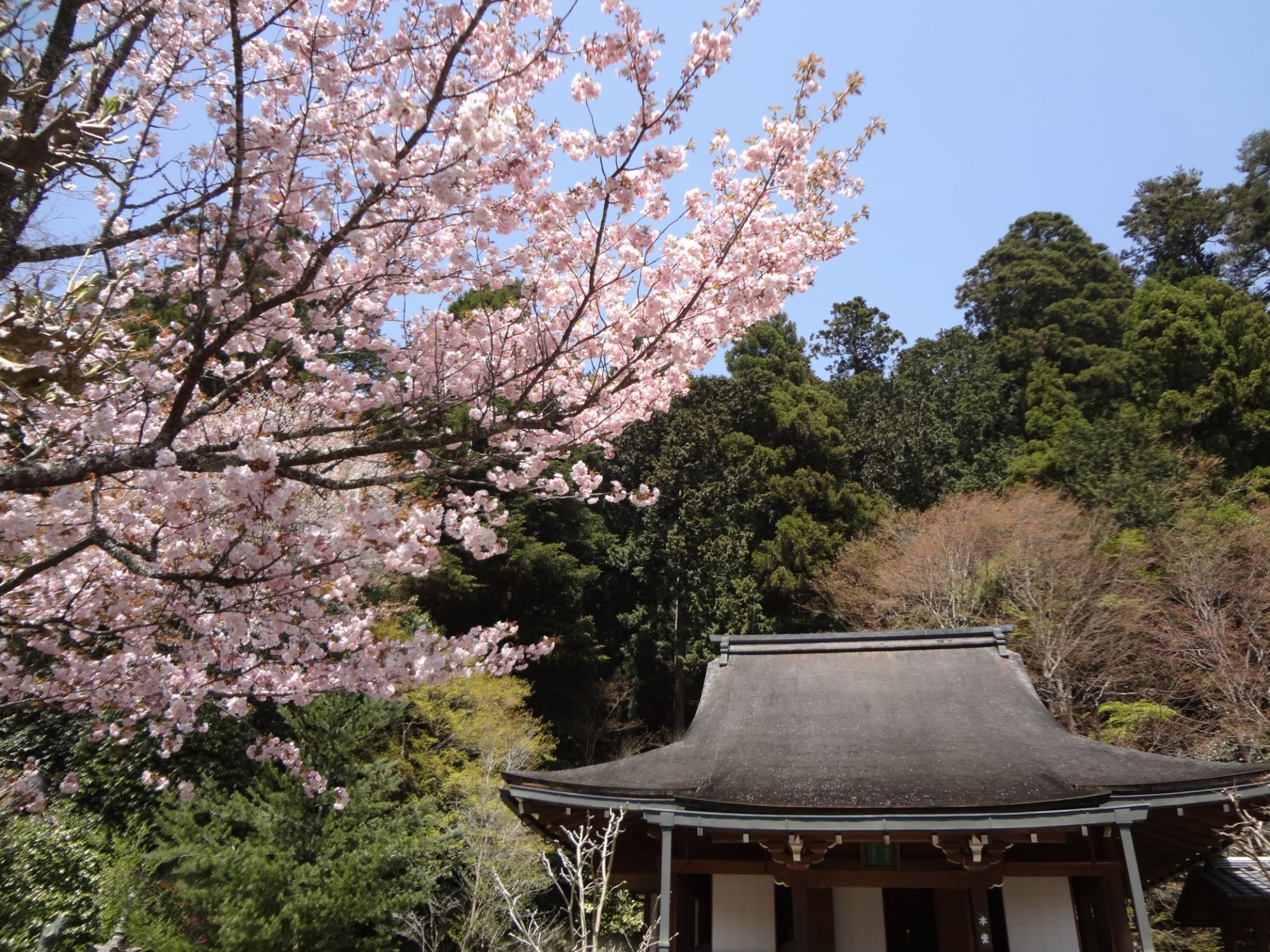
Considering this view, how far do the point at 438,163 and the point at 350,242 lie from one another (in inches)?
18.9

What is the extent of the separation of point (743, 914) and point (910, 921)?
151 cm

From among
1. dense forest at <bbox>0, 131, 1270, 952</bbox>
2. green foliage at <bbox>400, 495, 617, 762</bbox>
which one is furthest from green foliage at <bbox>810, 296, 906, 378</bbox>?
green foliage at <bbox>400, 495, 617, 762</bbox>

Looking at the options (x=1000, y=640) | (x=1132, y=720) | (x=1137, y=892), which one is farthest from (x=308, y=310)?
(x=1132, y=720)

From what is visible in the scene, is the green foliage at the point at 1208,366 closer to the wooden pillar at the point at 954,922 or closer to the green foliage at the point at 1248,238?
the green foliage at the point at 1248,238

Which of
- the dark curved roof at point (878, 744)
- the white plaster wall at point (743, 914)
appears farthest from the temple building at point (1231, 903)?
the white plaster wall at point (743, 914)

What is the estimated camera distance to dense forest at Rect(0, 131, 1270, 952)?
28.4 feet

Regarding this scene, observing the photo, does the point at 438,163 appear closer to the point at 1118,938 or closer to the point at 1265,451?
the point at 1118,938

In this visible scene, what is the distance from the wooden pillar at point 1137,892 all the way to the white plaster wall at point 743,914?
9.68ft

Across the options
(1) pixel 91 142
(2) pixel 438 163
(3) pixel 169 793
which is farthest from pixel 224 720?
(2) pixel 438 163

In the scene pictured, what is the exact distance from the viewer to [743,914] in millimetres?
7227

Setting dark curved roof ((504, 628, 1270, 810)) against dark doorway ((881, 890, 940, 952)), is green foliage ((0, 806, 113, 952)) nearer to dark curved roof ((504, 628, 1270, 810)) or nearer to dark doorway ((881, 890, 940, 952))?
dark curved roof ((504, 628, 1270, 810))

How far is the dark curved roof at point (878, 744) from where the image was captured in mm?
6027

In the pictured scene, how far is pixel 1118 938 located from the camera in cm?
614

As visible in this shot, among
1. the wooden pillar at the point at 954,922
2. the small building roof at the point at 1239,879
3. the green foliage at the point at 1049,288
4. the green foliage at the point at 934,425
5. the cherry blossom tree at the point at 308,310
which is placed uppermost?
the green foliage at the point at 1049,288
